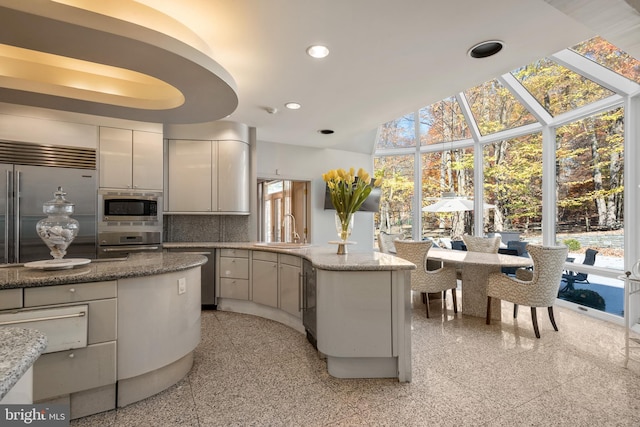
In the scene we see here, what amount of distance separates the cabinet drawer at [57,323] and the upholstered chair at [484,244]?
4727mm

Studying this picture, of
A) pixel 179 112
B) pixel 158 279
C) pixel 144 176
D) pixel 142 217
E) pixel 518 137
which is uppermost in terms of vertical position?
pixel 518 137

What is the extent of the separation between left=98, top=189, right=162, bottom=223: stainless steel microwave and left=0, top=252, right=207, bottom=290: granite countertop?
1.63 meters

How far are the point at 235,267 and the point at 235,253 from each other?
0.18m

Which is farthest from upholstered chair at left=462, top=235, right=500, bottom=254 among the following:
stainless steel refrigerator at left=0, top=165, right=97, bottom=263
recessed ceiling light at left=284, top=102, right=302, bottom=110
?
stainless steel refrigerator at left=0, top=165, right=97, bottom=263

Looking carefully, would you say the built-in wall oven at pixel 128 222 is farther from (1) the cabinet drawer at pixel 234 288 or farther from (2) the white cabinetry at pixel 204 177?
(1) the cabinet drawer at pixel 234 288

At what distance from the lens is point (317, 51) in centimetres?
253

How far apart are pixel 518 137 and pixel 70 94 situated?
5.76m

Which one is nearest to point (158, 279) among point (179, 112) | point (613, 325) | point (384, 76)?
point (179, 112)

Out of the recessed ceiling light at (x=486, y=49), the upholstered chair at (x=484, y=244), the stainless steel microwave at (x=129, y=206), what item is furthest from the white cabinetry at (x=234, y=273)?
the upholstered chair at (x=484, y=244)

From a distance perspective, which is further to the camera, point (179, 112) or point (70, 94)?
point (179, 112)

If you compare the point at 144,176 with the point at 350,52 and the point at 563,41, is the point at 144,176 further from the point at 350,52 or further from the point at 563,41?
the point at 563,41

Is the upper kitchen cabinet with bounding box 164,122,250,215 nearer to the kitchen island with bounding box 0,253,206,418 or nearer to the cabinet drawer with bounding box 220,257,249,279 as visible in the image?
the cabinet drawer with bounding box 220,257,249,279

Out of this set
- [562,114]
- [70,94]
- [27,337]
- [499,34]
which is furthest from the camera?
[562,114]

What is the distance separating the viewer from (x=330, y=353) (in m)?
2.35
